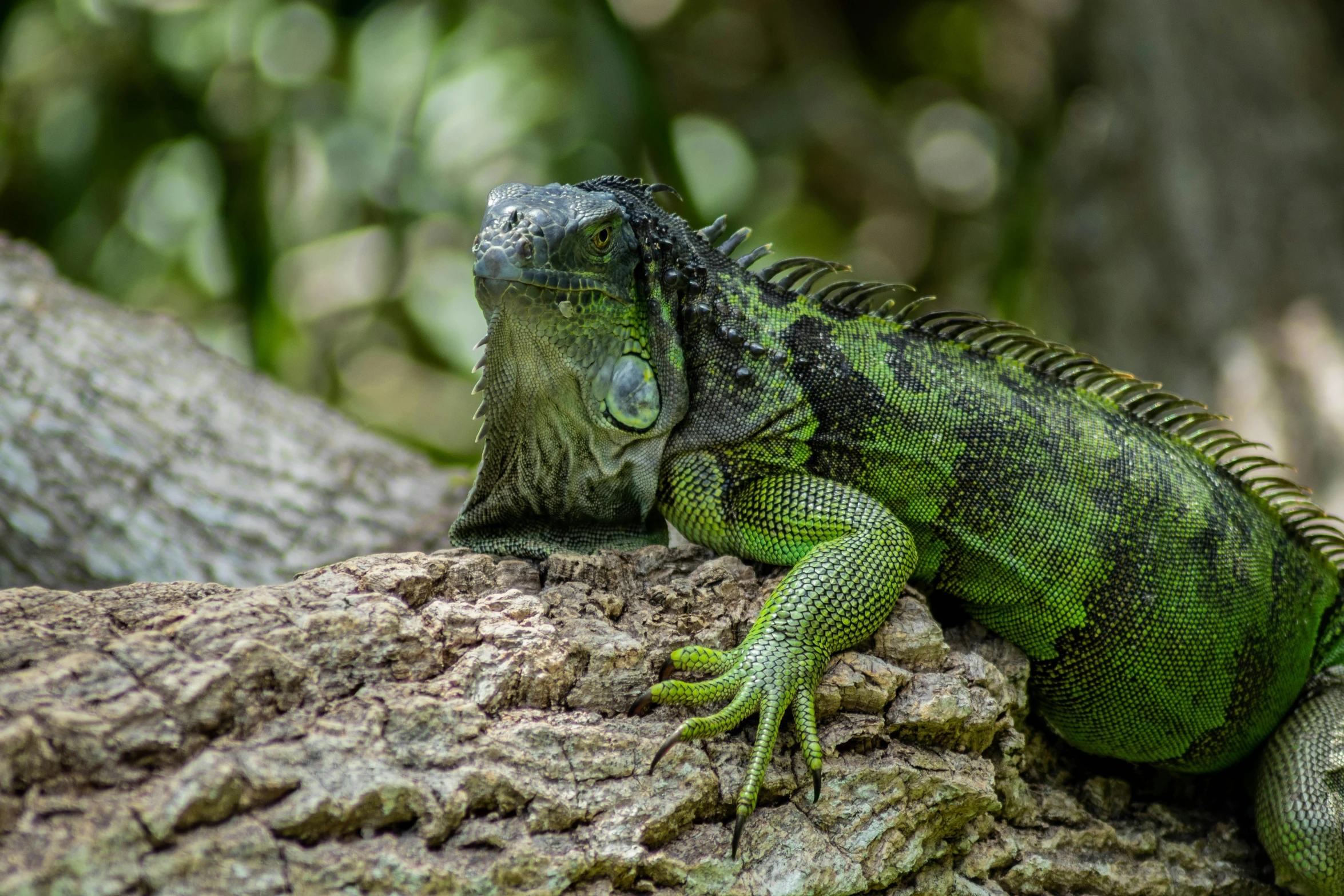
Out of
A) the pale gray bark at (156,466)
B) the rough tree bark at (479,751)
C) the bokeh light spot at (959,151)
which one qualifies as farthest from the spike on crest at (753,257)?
the bokeh light spot at (959,151)

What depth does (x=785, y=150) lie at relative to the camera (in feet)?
36.3

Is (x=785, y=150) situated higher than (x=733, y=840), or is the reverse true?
(x=785, y=150)

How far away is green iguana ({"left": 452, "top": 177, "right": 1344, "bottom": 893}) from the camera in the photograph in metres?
3.70

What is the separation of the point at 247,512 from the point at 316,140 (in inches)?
199

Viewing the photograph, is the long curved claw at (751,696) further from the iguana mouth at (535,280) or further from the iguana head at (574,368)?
the iguana mouth at (535,280)

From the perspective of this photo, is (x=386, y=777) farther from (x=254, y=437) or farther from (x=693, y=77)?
(x=693, y=77)

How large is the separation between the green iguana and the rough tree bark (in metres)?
0.32

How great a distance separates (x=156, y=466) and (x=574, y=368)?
284 cm

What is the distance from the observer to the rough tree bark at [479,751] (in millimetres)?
2438

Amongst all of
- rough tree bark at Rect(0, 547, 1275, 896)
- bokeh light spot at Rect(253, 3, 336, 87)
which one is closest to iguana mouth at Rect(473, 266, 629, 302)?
rough tree bark at Rect(0, 547, 1275, 896)

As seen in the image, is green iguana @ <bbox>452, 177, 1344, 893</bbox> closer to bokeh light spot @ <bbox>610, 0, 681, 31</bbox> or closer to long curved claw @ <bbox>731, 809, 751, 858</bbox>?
long curved claw @ <bbox>731, 809, 751, 858</bbox>

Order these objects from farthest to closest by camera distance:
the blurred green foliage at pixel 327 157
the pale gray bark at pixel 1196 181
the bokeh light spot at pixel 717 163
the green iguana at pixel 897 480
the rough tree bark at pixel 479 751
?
the bokeh light spot at pixel 717 163, the pale gray bark at pixel 1196 181, the blurred green foliage at pixel 327 157, the green iguana at pixel 897 480, the rough tree bark at pixel 479 751

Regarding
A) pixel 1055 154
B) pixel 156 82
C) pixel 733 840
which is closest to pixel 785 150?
pixel 1055 154

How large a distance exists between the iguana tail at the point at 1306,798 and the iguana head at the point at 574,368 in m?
2.74
